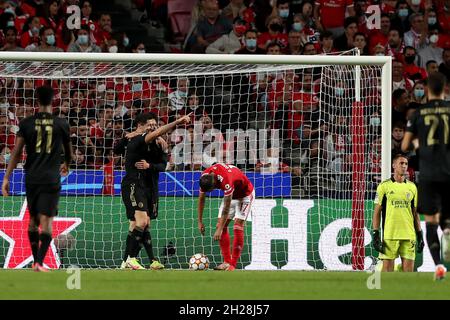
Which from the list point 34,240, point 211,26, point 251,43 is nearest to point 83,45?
point 211,26

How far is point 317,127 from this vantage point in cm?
1855

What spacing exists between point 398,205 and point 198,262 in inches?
114

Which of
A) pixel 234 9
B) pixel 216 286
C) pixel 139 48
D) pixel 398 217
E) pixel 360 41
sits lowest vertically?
pixel 216 286

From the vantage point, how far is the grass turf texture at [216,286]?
37.1 feet

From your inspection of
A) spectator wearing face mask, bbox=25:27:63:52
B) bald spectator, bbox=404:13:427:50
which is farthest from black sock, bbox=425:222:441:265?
bald spectator, bbox=404:13:427:50

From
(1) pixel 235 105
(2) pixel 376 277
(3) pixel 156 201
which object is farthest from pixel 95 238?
(2) pixel 376 277

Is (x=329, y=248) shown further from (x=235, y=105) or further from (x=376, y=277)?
(x=376, y=277)

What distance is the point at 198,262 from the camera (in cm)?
1723

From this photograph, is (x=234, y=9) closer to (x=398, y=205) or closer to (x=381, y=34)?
(x=381, y=34)

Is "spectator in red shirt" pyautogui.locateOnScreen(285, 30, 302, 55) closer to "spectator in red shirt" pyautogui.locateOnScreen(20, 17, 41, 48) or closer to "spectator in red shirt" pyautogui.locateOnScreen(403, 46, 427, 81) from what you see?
"spectator in red shirt" pyautogui.locateOnScreen(403, 46, 427, 81)

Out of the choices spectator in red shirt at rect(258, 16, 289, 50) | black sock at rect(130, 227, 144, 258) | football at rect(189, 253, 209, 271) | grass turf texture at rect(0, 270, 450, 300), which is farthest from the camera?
spectator in red shirt at rect(258, 16, 289, 50)

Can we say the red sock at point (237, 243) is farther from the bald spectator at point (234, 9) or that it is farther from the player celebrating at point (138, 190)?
the bald spectator at point (234, 9)

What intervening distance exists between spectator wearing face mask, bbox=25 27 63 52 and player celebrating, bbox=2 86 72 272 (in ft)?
28.8

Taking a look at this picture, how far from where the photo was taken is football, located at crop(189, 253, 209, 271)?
17.2 meters
